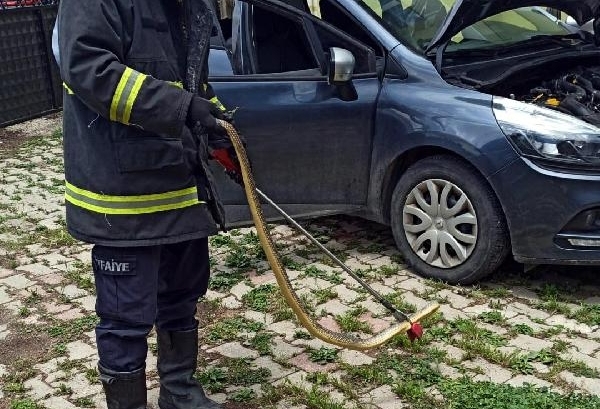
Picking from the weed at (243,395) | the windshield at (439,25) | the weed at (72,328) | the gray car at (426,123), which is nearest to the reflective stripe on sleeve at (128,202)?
the weed at (243,395)

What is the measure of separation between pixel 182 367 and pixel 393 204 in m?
A: 1.99

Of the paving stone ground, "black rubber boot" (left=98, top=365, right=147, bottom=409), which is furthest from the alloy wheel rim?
"black rubber boot" (left=98, top=365, right=147, bottom=409)

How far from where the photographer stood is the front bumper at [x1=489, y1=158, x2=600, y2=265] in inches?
163

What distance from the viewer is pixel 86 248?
5.48 m

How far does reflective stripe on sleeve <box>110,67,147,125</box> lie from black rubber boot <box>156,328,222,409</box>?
3.41ft

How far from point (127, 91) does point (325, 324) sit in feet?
6.67

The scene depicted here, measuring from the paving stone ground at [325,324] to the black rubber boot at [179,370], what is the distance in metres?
0.21

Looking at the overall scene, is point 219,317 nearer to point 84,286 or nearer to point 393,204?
point 84,286

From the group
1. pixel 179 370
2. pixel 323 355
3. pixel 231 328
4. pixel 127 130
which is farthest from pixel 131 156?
pixel 231 328

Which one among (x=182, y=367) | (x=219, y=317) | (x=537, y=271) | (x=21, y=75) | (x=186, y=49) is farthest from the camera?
(x=21, y=75)

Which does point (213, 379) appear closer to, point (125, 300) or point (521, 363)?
point (125, 300)

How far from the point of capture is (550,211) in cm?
422

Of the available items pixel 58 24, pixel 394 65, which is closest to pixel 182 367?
pixel 58 24

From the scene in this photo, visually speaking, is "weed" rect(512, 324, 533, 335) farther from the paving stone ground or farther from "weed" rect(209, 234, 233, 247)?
"weed" rect(209, 234, 233, 247)
